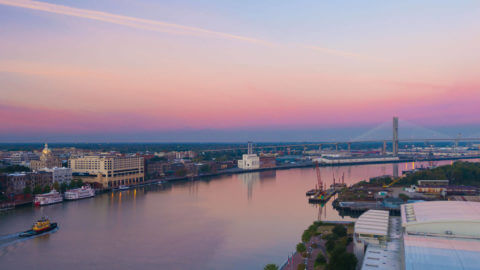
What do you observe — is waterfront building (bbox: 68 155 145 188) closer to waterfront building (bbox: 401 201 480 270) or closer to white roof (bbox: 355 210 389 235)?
white roof (bbox: 355 210 389 235)

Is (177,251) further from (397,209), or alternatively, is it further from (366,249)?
(397,209)

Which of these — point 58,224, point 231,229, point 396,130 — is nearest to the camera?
point 231,229

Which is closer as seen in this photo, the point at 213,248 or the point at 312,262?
the point at 312,262

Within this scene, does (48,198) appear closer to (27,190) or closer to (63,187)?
(27,190)

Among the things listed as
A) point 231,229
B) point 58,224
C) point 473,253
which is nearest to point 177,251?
point 231,229

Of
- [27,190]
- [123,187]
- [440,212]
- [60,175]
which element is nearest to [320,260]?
[440,212]

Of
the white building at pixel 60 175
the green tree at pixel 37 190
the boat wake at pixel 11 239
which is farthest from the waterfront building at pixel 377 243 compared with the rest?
the white building at pixel 60 175
